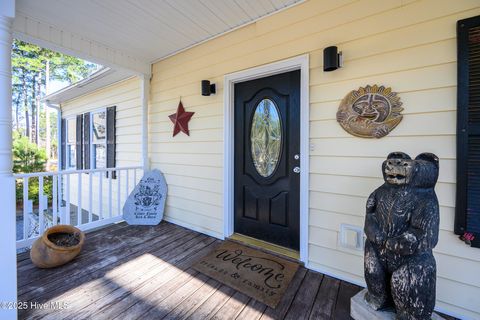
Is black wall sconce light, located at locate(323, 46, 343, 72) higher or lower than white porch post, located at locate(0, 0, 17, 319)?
higher

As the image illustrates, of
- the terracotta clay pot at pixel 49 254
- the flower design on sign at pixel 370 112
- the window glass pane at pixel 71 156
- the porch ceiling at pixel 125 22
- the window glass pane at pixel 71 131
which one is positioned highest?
the porch ceiling at pixel 125 22

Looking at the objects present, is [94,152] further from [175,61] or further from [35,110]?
[35,110]

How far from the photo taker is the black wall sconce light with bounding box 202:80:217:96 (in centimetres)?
262

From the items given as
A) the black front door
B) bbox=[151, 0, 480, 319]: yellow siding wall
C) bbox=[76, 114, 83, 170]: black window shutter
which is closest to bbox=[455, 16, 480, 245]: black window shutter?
bbox=[151, 0, 480, 319]: yellow siding wall

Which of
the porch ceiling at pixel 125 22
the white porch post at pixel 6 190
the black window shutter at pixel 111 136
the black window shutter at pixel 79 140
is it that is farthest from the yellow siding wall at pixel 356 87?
the black window shutter at pixel 79 140

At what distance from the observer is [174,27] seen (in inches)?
97.2

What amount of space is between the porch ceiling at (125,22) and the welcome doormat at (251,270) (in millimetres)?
2562

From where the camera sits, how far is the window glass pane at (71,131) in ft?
17.8

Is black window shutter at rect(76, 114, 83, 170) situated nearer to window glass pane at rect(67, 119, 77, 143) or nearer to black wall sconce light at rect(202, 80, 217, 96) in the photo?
window glass pane at rect(67, 119, 77, 143)

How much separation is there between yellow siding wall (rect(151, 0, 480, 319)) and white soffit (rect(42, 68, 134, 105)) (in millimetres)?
1857

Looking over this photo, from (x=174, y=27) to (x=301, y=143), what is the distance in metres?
2.02

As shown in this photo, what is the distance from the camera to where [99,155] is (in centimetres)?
465

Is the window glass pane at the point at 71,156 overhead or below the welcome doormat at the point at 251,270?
overhead

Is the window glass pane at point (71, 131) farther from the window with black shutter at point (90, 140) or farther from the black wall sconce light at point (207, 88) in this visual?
the black wall sconce light at point (207, 88)
